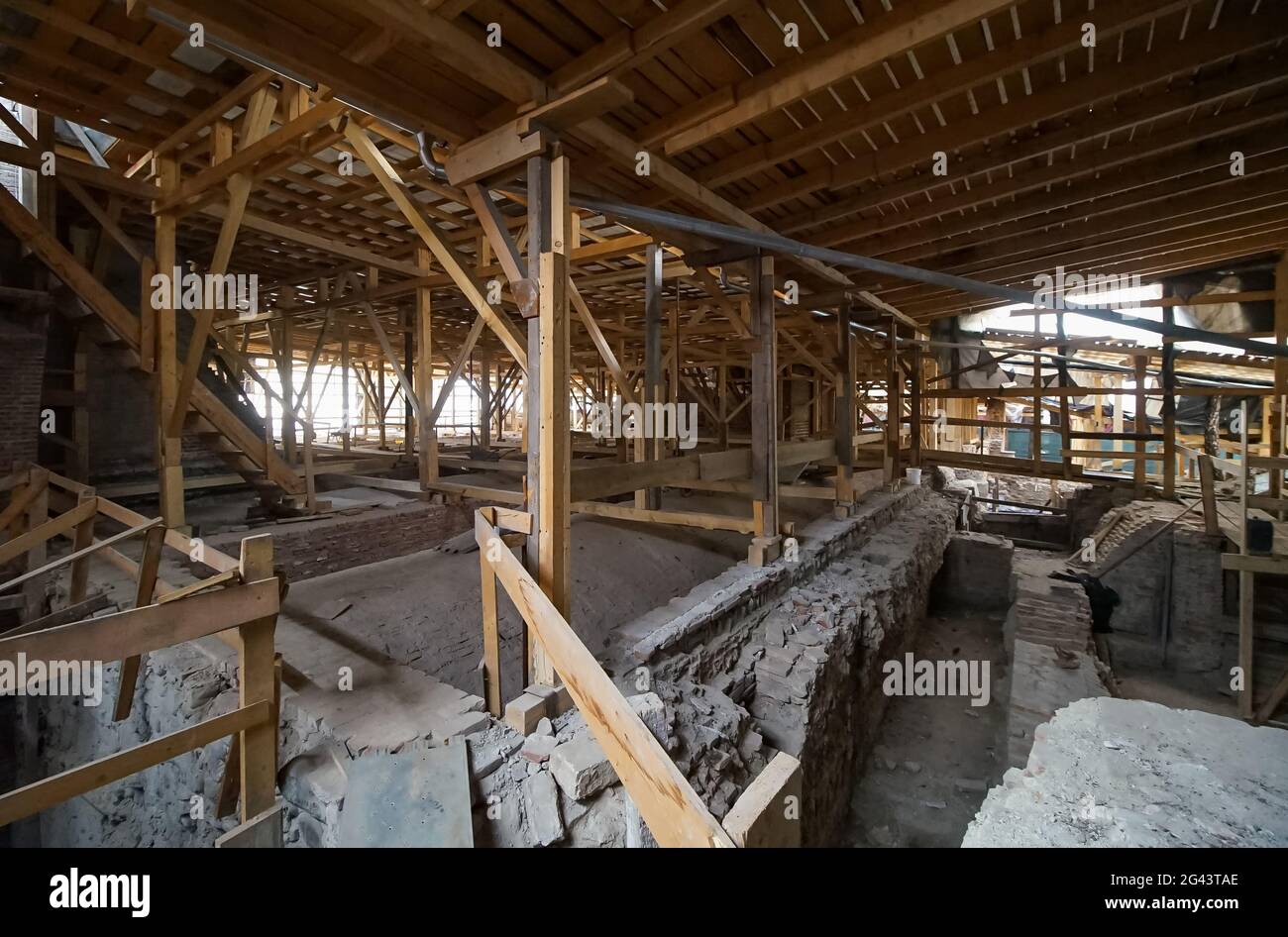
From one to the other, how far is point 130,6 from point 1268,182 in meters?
7.84

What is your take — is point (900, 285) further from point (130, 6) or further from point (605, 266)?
point (130, 6)

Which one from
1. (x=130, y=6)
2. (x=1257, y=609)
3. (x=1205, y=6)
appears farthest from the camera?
(x=1257, y=609)

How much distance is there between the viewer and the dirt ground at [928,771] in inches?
172

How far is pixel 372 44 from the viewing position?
2482 millimetres

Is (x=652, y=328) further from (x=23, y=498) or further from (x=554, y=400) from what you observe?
(x=23, y=498)

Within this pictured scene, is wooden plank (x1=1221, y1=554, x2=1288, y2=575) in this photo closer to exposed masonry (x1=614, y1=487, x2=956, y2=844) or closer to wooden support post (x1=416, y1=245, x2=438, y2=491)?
exposed masonry (x1=614, y1=487, x2=956, y2=844)

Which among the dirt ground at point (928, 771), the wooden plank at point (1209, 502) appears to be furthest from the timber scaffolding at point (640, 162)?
the dirt ground at point (928, 771)

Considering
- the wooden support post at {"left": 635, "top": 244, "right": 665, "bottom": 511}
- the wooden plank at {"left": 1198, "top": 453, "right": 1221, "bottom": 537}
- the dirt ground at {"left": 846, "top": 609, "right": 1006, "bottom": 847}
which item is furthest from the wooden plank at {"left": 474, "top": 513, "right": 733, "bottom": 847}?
the wooden plank at {"left": 1198, "top": 453, "right": 1221, "bottom": 537}

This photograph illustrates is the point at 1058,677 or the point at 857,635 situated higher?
the point at 857,635

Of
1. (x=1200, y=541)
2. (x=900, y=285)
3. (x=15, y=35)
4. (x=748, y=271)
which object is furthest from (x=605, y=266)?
(x=1200, y=541)

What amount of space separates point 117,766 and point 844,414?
719 cm

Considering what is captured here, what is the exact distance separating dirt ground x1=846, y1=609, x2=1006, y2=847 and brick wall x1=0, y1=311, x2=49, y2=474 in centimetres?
889

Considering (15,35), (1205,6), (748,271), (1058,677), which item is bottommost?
(1058,677)

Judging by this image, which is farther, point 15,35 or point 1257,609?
point 1257,609
